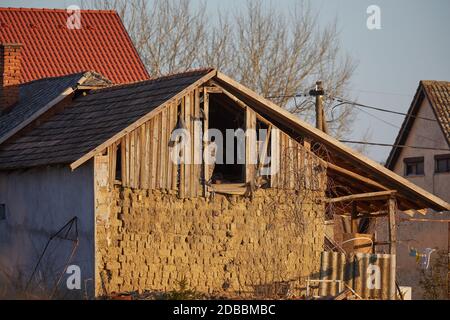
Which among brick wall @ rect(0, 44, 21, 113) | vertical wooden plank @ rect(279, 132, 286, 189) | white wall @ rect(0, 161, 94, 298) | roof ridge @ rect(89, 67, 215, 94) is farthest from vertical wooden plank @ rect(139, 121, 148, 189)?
brick wall @ rect(0, 44, 21, 113)

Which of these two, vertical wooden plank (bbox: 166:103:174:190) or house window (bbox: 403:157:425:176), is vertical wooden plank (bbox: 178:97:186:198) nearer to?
vertical wooden plank (bbox: 166:103:174:190)

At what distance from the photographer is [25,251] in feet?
86.8

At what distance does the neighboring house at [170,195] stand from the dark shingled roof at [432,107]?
14.5 metres

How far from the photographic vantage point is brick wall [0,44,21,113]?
3170cm

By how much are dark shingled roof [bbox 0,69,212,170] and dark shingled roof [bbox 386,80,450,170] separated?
55.3 feet

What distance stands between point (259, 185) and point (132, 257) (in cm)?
353

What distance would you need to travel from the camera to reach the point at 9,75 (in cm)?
3177

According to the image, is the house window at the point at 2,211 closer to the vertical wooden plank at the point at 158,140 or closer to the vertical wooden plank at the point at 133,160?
the vertical wooden plank at the point at 133,160

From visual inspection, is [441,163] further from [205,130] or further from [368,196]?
[205,130]

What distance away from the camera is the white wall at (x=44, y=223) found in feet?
79.3

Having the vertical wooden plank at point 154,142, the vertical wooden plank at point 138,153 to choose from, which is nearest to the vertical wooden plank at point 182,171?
the vertical wooden plank at point 154,142

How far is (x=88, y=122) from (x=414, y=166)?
20.6m

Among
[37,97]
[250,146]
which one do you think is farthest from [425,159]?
[250,146]

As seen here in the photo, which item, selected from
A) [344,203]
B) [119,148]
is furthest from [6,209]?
[344,203]
